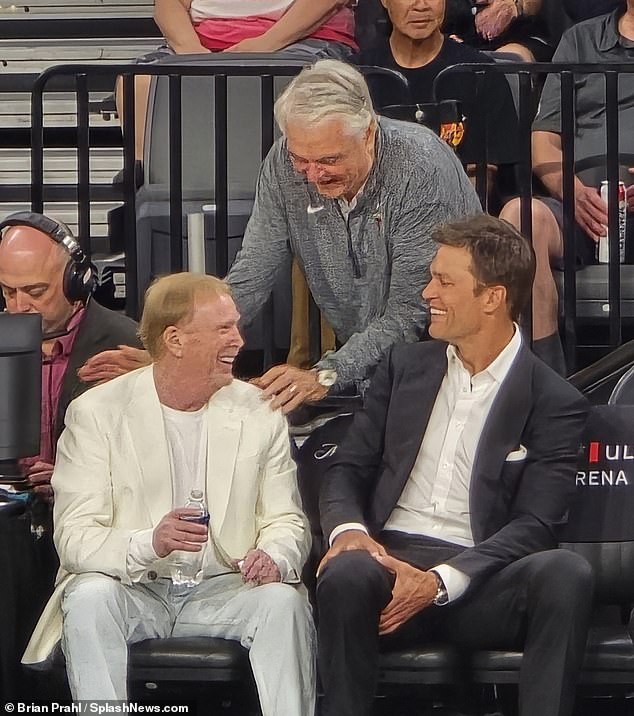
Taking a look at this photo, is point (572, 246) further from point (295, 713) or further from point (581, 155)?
point (295, 713)

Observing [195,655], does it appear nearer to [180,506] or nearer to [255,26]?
[180,506]

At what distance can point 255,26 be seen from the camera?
417cm

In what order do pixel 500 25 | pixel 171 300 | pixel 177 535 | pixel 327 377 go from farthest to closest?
pixel 500 25
pixel 327 377
pixel 171 300
pixel 177 535

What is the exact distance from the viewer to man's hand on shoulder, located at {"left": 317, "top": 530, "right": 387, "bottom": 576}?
3.04m

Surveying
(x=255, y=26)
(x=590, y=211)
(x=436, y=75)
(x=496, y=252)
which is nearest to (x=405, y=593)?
(x=496, y=252)

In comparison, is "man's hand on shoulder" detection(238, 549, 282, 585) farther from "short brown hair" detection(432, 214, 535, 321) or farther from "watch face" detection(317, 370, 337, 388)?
"short brown hair" detection(432, 214, 535, 321)

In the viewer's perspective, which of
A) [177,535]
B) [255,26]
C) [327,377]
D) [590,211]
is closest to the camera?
[177,535]

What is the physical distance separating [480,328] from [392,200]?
0.34 meters

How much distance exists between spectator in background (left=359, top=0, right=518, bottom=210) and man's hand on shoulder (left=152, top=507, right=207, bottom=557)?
1234 millimetres

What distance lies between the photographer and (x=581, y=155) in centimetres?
394

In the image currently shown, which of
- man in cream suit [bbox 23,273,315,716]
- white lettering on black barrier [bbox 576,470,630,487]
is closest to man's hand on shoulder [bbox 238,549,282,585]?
man in cream suit [bbox 23,273,315,716]

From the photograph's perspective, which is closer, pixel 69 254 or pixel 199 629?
pixel 199 629

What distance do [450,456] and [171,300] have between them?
0.62 m

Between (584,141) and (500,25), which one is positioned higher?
(500,25)
